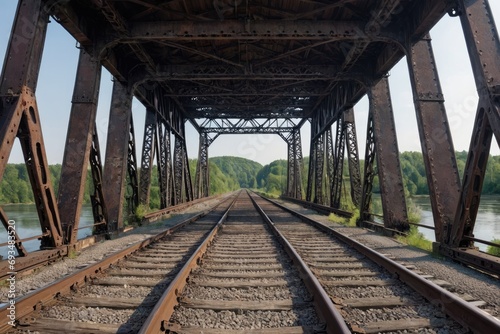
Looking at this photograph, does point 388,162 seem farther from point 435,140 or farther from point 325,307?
point 325,307

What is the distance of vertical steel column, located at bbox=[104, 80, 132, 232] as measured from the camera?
28.3 ft

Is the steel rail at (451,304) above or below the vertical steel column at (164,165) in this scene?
below

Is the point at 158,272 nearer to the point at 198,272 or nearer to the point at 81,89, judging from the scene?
the point at 198,272

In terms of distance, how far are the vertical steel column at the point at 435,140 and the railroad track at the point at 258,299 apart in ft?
7.37

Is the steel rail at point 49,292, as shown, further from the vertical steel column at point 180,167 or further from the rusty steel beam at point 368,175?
the vertical steel column at point 180,167

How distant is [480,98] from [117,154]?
30.0ft

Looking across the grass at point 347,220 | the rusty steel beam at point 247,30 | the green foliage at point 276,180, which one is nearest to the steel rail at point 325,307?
the rusty steel beam at point 247,30

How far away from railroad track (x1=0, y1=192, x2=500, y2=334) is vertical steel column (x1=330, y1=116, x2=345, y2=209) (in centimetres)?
838

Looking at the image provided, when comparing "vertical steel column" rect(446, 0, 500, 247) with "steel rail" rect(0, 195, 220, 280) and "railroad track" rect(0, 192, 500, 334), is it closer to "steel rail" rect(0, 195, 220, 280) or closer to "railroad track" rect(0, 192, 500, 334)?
"railroad track" rect(0, 192, 500, 334)

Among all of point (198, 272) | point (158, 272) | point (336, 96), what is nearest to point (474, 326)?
point (198, 272)

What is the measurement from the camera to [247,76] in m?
11.0

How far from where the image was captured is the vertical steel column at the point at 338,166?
13156 mm

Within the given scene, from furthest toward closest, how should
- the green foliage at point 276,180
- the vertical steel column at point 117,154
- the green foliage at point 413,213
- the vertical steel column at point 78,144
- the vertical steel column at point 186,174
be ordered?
the green foliage at point 276,180
the vertical steel column at point 186,174
the green foliage at point 413,213
the vertical steel column at point 117,154
the vertical steel column at point 78,144

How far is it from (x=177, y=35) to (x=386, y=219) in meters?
7.87
